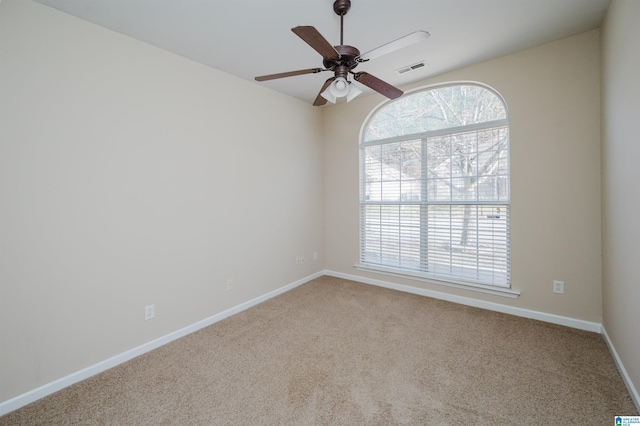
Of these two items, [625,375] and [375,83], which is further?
[375,83]

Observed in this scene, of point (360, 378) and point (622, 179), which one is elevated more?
point (622, 179)

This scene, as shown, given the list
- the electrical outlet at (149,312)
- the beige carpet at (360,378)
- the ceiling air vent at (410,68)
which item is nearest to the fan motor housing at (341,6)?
the ceiling air vent at (410,68)

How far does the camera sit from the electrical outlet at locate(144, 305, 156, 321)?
2.36 meters

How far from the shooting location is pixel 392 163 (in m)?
3.74

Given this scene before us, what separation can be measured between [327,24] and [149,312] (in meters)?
2.81

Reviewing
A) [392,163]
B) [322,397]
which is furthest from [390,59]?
[322,397]

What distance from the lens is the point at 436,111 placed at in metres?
3.36

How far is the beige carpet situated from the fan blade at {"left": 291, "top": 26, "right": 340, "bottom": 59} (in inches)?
83.1

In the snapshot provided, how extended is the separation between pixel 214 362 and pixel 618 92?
11.6 feet

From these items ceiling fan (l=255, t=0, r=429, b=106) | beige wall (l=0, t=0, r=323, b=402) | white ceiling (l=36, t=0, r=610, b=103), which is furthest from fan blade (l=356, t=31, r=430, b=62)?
beige wall (l=0, t=0, r=323, b=402)

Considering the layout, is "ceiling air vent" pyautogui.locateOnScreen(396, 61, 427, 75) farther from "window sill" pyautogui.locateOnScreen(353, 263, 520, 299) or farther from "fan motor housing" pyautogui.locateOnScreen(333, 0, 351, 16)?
"window sill" pyautogui.locateOnScreen(353, 263, 520, 299)

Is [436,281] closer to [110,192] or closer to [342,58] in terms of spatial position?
[342,58]

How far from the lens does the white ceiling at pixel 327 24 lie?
1.96 metres

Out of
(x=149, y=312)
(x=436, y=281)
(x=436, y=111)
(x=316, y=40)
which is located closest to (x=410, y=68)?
(x=436, y=111)
